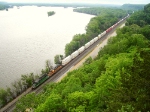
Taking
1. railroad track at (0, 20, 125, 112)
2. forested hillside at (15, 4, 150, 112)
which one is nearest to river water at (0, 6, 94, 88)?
railroad track at (0, 20, 125, 112)

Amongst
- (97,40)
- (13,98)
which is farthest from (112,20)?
(13,98)

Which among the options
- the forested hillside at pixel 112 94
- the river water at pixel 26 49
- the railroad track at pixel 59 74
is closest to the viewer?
the forested hillside at pixel 112 94

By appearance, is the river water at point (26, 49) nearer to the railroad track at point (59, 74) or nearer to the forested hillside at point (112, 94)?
the railroad track at point (59, 74)

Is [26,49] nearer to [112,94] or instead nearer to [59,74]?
[59,74]

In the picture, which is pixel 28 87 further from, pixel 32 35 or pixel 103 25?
pixel 103 25

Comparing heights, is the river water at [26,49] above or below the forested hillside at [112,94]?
below

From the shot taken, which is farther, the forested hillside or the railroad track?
the railroad track

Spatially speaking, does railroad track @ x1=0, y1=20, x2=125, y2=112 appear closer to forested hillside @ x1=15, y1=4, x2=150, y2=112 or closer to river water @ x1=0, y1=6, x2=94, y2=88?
river water @ x1=0, y1=6, x2=94, y2=88

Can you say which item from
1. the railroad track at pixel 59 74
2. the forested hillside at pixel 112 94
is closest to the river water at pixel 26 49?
the railroad track at pixel 59 74

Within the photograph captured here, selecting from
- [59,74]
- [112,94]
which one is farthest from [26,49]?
[112,94]

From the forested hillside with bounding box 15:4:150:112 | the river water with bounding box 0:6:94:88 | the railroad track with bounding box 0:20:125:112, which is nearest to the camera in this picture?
the forested hillside with bounding box 15:4:150:112

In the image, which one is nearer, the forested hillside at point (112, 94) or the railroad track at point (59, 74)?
the forested hillside at point (112, 94)
